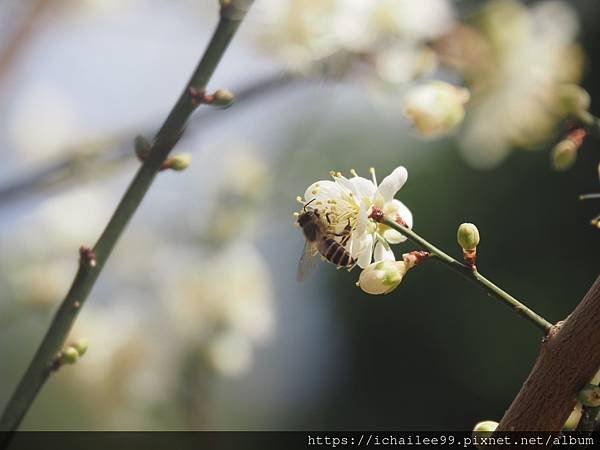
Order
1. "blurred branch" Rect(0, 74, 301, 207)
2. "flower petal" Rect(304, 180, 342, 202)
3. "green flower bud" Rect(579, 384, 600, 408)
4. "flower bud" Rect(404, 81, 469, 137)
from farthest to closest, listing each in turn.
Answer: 1. "blurred branch" Rect(0, 74, 301, 207)
2. "flower bud" Rect(404, 81, 469, 137)
3. "flower petal" Rect(304, 180, 342, 202)
4. "green flower bud" Rect(579, 384, 600, 408)

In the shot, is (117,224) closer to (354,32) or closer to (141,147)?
(141,147)

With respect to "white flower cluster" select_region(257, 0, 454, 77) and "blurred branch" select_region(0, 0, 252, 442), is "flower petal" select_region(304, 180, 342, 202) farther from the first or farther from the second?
"white flower cluster" select_region(257, 0, 454, 77)

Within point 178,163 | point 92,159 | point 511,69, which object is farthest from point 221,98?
point 511,69

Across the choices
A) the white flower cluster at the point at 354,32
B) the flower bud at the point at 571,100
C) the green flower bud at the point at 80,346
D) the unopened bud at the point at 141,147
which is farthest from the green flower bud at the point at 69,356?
the white flower cluster at the point at 354,32

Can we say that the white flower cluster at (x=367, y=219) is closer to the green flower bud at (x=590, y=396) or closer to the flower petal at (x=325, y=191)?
the flower petal at (x=325, y=191)

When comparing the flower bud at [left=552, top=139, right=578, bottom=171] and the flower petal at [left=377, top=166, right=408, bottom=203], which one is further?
the flower bud at [left=552, top=139, right=578, bottom=171]

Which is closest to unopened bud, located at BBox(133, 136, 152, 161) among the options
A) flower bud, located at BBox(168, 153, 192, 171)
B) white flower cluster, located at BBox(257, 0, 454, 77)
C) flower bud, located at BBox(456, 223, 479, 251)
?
flower bud, located at BBox(168, 153, 192, 171)
